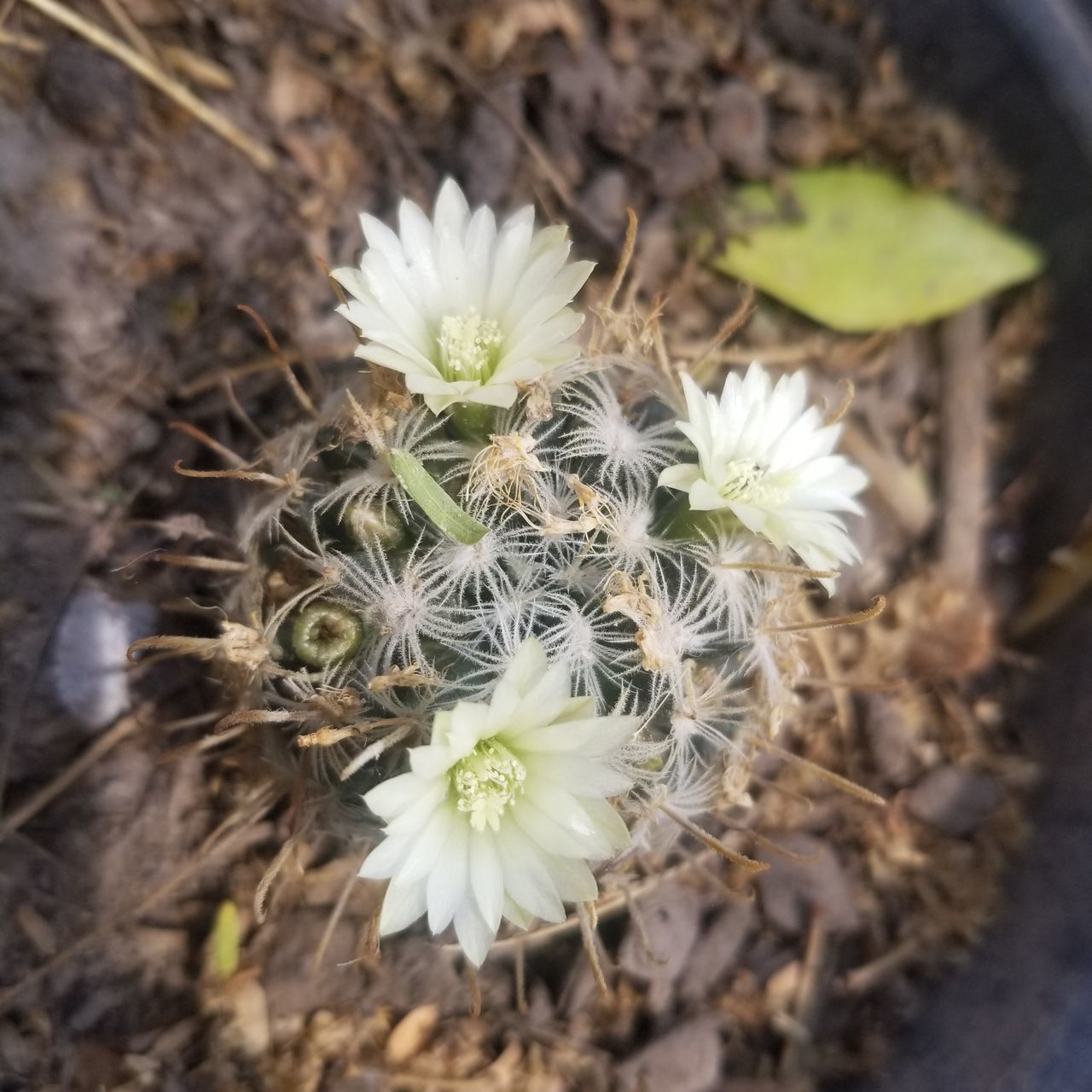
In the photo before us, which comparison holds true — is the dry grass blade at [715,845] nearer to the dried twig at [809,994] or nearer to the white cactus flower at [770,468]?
the white cactus flower at [770,468]

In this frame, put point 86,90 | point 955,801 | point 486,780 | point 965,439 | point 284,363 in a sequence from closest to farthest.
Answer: point 486,780 < point 284,363 < point 86,90 < point 955,801 < point 965,439

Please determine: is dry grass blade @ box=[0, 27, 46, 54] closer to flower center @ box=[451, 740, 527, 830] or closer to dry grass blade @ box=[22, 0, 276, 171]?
dry grass blade @ box=[22, 0, 276, 171]

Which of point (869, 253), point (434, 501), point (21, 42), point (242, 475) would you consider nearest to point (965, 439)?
point (869, 253)

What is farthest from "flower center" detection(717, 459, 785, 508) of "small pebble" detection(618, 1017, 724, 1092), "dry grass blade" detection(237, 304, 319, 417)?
"small pebble" detection(618, 1017, 724, 1092)

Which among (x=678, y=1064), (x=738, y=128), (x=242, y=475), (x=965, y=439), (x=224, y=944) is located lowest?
(x=224, y=944)

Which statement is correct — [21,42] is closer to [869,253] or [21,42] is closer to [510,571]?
[510,571]

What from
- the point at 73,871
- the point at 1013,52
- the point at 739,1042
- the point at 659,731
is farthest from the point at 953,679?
the point at 73,871

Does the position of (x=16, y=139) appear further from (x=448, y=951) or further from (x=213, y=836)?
(x=448, y=951)
